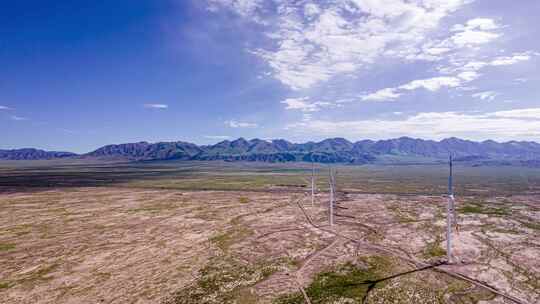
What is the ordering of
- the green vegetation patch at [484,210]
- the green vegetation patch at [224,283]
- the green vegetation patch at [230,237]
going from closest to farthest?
the green vegetation patch at [224,283]
the green vegetation patch at [230,237]
the green vegetation patch at [484,210]

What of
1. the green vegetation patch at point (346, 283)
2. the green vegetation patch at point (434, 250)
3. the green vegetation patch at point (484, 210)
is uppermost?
the green vegetation patch at point (346, 283)

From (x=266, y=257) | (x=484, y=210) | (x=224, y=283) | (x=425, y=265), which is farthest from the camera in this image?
(x=484, y=210)

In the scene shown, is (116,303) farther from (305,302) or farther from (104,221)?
(104,221)

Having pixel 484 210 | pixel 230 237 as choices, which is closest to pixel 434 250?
pixel 230 237

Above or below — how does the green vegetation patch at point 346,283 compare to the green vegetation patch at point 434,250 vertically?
above

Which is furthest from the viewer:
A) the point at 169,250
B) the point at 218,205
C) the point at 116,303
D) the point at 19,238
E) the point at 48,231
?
the point at 218,205

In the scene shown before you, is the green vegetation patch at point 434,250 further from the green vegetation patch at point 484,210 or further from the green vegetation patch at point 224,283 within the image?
the green vegetation patch at point 484,210

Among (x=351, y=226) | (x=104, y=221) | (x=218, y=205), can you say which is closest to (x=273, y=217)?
(x=351, y=226)

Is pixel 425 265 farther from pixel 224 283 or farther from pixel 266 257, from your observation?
pixel 224 283

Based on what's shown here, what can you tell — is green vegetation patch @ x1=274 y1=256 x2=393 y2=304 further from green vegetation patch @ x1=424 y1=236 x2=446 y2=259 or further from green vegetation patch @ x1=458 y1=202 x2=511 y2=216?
green vegetation patch @ x1=458 y1=202 x2=511 y2=216

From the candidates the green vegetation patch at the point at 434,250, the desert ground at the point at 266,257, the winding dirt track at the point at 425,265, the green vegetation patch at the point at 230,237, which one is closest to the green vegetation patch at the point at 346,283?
the desert ground at the point at 266,257

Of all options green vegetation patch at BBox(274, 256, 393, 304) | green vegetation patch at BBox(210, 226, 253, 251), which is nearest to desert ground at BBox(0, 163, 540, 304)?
green vegetation patch at BBox(274, 256, 393, 304)
